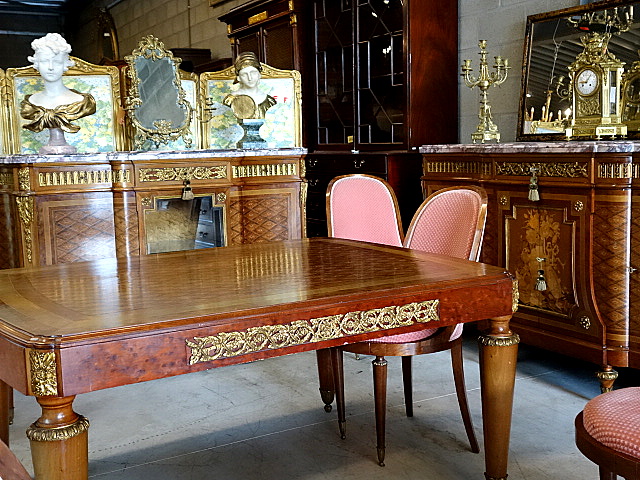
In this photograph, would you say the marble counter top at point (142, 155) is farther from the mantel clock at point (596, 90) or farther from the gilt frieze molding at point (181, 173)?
the mantel clock at point (596, 90)

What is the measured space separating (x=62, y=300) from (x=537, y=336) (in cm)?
227

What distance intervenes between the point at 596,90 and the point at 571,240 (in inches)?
34.1

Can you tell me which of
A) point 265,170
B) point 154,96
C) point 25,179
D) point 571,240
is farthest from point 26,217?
point 571,240

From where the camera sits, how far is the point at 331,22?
17.8ft

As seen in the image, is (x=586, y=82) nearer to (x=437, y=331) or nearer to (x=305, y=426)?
(x=437, y=331)

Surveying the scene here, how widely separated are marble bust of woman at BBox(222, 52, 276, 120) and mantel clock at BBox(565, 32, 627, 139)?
5.42 feet

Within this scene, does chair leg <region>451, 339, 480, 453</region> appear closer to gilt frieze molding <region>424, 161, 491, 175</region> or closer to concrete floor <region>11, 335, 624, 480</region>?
concrete floor <region>11, 335, 624, 480</region>

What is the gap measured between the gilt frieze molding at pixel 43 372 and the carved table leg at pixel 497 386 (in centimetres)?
113

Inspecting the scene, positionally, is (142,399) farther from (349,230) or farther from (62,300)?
(62,300)

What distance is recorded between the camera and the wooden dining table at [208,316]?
1443 mm

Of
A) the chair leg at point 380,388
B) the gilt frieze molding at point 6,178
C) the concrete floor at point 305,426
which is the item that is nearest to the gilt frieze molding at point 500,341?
the chair leg at point 380,388

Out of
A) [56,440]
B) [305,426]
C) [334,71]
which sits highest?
[334,71]

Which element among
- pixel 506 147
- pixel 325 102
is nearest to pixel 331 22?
pixel 325 102

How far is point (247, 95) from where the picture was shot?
4180 mm
